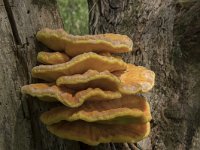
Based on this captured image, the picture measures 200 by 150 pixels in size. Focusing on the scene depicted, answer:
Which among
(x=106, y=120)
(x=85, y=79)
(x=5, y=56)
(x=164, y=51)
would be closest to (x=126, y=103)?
(x=106, y=120)

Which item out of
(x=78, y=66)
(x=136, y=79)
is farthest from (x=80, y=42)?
(x=136, y=79)

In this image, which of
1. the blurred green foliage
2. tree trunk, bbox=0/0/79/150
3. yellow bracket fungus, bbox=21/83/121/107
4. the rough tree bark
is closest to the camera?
yellow bracket fungus, bbox=21/83/121/107

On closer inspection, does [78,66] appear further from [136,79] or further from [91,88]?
[136,79]

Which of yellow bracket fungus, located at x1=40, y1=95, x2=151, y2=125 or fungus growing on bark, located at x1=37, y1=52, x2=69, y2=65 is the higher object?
fungus growing on bark, located at x1=37, y1=52, x2=69, y2=65

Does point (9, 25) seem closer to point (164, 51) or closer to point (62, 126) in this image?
point (62, 126)

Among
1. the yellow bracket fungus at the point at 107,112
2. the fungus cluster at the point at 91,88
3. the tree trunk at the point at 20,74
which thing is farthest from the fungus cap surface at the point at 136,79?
the tree trunk at the point at 20,74

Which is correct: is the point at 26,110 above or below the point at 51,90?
below

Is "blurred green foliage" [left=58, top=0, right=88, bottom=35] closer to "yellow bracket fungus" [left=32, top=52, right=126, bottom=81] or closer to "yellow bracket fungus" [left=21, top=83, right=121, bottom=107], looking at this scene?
"yellow bracket fungus" [left=32, top=52, right=126, bottom=81]

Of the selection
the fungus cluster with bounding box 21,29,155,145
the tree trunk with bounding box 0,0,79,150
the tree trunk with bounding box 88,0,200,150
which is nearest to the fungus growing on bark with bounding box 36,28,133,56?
the fungus cluster with bounding box 21,29,155,145
